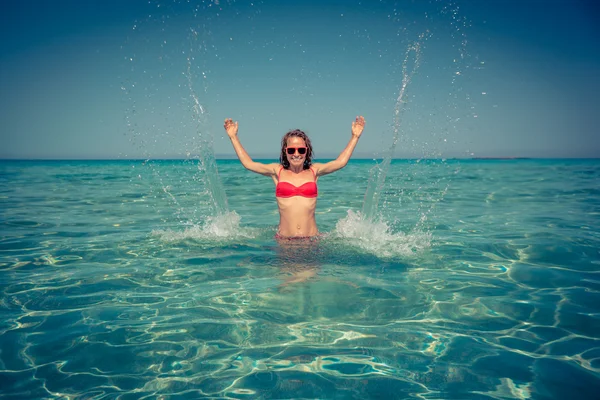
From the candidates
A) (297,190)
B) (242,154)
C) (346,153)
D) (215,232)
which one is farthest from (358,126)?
(215,232)

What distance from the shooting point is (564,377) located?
2.73 meters

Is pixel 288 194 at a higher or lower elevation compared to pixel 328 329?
higher

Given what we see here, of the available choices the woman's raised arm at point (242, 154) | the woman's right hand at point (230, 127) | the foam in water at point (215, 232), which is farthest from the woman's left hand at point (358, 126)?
the foam in water at point (215, 232)

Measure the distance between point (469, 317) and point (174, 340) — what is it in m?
2.65

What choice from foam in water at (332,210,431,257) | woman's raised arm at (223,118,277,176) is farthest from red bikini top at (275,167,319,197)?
foam in water at (332,210,431,257)

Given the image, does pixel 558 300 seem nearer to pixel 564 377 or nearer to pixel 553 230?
pixel 564 377

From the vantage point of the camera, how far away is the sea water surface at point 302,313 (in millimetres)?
2693

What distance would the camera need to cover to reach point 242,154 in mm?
5977

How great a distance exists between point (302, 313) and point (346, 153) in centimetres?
296

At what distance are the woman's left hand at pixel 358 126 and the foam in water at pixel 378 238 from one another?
5.57ft

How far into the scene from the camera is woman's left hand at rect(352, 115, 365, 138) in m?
5.99

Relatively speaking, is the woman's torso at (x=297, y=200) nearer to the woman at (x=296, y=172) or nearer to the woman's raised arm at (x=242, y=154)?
the woman at (x=296, y=172)

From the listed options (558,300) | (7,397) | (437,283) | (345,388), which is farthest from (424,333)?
(7,397)

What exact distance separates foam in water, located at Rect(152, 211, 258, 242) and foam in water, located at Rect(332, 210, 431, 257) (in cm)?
169
